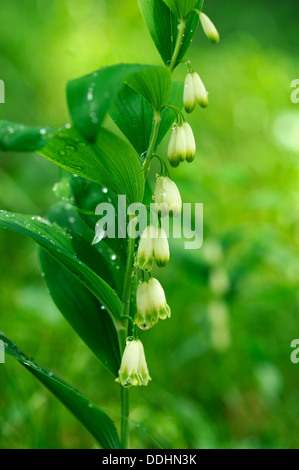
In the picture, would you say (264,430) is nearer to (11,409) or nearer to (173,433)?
(173,433)

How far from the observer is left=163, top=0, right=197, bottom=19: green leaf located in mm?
654

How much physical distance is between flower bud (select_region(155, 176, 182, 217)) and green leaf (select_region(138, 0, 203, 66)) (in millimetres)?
185

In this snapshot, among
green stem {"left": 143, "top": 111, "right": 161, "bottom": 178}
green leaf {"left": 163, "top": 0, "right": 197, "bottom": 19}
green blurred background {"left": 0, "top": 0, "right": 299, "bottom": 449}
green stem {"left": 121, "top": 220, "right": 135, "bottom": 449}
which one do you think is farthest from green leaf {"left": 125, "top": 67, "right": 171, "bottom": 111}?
green blurred background {"left": 0, "top": 0, "right": 299, "bottom": 449}

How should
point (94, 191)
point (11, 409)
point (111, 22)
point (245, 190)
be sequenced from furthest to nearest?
point (111, 22) → point (245, 190) → point (11, 409) → point (94, 191)

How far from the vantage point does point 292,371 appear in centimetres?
175

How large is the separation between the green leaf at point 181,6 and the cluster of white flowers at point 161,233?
0.02m

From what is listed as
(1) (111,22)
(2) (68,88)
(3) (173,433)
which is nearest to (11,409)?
(3) (173,433)

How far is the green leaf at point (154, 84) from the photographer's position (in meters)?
0.62

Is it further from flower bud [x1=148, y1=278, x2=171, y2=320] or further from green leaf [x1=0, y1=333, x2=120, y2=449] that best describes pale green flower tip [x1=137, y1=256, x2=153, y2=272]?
green leaf [x1=0, y1=333, x2=120, y2=449]

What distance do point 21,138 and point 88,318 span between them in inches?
16.3

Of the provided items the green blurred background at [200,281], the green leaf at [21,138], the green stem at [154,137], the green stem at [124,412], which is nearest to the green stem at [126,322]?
the green stem at [124,412]

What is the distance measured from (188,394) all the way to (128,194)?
1.19 m

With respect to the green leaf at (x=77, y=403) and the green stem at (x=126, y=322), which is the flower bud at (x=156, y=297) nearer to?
the green stem at (x=126, y=322)

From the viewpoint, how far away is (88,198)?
0.84 m
